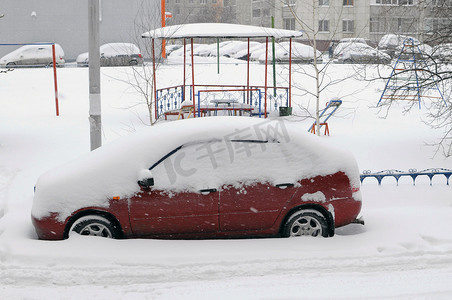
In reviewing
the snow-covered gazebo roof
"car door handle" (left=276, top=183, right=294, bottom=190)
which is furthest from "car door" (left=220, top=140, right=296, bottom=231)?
the snow-covered gazebo roof

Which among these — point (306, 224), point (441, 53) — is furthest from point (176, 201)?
point (441, 53)

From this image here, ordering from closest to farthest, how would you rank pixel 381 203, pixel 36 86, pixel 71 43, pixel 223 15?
pixel 381 203 < pixel 36 86 < pixel 71 43 < pixel 223 15

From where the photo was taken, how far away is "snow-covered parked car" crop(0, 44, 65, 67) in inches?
1302

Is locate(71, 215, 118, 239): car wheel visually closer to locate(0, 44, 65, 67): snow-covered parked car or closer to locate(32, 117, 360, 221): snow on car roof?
locate(32, 117, 360, 221): snow on car roof

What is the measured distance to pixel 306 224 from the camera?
6.63 m

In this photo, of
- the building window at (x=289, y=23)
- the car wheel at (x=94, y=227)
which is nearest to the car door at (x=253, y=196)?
the car wheel at (x=94, y=227)

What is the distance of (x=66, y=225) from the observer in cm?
625

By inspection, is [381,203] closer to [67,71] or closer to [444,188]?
[444,188]

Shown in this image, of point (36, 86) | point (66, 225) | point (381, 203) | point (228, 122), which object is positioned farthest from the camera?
point (36, 86)

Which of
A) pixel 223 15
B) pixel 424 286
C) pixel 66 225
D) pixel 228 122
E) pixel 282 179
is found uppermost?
pixel 223 15

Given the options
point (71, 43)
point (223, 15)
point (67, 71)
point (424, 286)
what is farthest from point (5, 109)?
point (223, 15)

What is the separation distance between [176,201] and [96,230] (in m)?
0.95

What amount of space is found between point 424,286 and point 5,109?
18.2 meters

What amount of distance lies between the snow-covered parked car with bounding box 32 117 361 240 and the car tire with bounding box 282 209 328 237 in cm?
1
